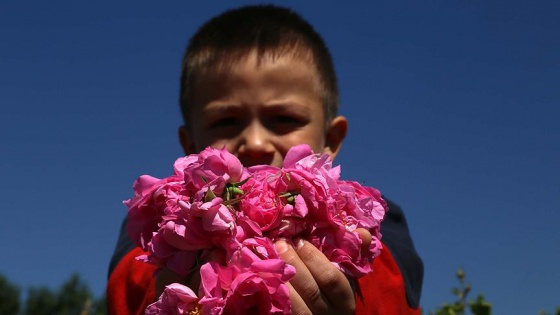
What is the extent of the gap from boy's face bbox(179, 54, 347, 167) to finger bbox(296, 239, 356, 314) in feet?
3.97

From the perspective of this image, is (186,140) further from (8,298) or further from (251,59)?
(8,298)

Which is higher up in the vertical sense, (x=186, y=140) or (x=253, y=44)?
(x=253, y=44)

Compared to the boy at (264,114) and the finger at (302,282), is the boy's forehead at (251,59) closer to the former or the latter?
the boy at (264,114)

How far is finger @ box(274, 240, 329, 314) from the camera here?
2264 millimetres

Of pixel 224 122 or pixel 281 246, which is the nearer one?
pixel 281 246

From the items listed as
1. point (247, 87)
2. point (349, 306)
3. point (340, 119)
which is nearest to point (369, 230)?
point (349, 306)

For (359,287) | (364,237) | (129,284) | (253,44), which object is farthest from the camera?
(253,44)

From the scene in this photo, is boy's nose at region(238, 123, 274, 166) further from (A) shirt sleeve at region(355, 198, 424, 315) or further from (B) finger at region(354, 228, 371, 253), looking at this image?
(B) finger at region(354, 228, 371, 253)

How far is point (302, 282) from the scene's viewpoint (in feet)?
7.55

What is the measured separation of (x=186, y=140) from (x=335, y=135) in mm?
904

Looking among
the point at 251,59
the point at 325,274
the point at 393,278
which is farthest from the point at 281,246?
the point at 251,59

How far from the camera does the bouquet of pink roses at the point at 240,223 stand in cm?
212

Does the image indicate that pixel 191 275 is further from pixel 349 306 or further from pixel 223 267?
pixel 349 306

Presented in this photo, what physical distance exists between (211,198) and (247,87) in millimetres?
1599
